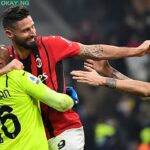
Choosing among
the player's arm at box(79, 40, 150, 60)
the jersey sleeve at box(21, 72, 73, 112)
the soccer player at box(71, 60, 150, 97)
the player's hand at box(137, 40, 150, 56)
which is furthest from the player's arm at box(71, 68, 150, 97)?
the player's hand at box(137, 40, 150, 56)

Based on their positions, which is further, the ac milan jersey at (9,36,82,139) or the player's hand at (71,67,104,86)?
the ac milan jersey at (9,36,82,139)

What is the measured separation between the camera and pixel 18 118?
720 centimetres

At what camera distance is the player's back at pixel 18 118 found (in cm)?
710

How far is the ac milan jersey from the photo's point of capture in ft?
24.6

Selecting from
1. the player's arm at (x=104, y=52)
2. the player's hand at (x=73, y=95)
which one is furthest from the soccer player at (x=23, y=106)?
the player's arm at (x=104, y=52)

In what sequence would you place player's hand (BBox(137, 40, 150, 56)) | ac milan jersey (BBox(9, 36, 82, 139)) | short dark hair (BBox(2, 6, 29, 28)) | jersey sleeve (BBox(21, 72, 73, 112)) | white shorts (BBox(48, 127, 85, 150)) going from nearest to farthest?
1. jersey sleeve (BBox(21, 72, 73, 112))
2. short dark hair (BBox(2, 6, 29, 28))
3. ac milan jersey (BBox(9, 36, 82, 139))
4. white shorts (BBox(48, 127, 85, 150))
5. player's hand (BBox(137, 40, 150, 56))

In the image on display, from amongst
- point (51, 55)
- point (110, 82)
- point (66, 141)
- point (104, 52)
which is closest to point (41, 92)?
point (51, 55)

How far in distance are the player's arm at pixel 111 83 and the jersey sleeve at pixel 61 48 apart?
279mm

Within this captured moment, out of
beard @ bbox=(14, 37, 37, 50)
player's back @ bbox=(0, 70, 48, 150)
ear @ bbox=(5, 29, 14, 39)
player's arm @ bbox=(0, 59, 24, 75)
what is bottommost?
player's back @ bbox=(0, 70, 48, 150)

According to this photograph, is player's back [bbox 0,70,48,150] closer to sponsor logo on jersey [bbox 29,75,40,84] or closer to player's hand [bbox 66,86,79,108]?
sponsor logo on jersey [bbox 29,75,40,84]

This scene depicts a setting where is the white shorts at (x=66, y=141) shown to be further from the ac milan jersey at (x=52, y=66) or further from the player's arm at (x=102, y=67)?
the player's arm at (x=102, y=67)

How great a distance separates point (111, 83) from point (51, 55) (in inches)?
23.7

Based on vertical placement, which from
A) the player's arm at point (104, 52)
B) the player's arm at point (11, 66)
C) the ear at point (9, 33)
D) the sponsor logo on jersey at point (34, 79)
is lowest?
the player's arm at point (104, 52)

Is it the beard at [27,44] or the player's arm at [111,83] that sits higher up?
the beard at [27,44]
